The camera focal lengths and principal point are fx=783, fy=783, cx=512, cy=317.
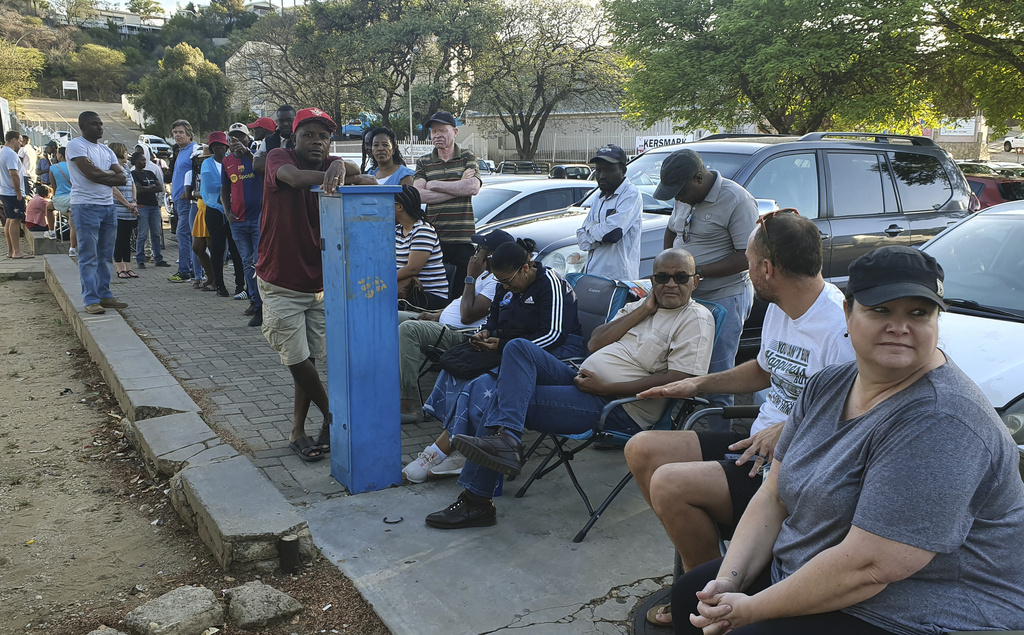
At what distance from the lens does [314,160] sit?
4.62m

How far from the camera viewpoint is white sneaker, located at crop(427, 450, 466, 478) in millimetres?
4406

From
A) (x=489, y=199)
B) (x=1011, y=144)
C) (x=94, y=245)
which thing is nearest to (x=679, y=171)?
(x=489, y=199)

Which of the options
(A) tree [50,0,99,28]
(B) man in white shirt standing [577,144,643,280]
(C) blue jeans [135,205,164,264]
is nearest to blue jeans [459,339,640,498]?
(B) man in white shirt standing [577,144,643,280]

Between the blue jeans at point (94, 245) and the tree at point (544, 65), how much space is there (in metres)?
30.3

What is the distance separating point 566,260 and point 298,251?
261cm

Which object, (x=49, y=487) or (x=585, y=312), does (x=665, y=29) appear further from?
(x=49, y=487)

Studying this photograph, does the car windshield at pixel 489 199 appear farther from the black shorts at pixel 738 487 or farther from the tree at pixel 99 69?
the tree at pixel 99 69

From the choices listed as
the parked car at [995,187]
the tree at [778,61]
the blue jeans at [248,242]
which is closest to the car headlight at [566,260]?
the blue jeans at [248,242]

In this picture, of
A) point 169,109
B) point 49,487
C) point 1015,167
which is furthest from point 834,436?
point 169,109

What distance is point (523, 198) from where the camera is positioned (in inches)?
344

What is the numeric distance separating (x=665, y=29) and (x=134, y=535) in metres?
23.5

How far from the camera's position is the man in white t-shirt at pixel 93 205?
25.6 ft

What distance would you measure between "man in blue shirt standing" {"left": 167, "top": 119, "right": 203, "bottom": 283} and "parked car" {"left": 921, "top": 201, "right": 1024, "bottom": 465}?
28.4 feet

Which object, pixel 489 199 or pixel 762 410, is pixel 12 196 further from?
pixel 762 410
